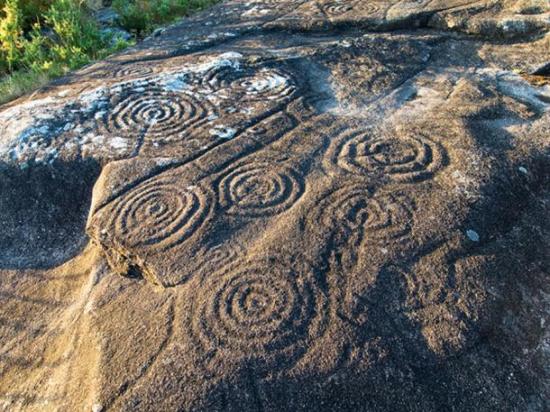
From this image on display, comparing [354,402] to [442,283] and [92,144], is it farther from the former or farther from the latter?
[92,144]

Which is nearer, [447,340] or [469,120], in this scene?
[447,340]

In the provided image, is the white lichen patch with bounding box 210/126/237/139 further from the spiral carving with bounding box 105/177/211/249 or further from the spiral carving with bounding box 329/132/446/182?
the spiral carving with bounding box 329/132/446/182

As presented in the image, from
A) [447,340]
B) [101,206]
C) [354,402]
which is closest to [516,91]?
[447,340]

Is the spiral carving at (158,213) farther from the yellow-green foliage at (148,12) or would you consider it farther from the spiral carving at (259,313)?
the yellow-green foliage at (148,12)

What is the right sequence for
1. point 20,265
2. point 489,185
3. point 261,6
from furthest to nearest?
1. point 261,6
2. point 20,265
3. point 489,185

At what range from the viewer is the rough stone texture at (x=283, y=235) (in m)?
1.86

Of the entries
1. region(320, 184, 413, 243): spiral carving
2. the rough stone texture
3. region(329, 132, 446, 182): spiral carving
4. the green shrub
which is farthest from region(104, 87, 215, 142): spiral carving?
the green shrub

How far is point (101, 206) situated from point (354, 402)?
5.37 ft

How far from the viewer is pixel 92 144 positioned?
305cm

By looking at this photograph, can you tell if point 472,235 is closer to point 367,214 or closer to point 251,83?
point 367,214

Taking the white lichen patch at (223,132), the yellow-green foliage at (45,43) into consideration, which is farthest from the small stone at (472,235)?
the yellow-green foliage at (45,43)

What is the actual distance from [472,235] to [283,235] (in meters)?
0.92

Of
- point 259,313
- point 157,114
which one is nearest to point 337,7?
point 157,114

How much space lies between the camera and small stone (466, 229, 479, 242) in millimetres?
2303
